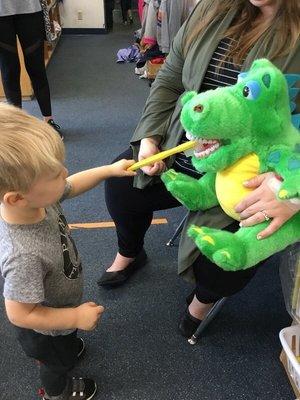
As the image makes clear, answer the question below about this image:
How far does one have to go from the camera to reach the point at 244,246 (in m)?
0.79

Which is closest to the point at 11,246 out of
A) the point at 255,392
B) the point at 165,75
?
the point at 165,75

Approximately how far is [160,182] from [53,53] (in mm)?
2710

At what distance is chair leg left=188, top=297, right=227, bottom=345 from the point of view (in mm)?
1117

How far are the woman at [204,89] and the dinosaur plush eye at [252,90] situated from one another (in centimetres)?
16

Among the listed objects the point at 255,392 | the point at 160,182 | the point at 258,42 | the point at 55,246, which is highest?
the point at 258,42

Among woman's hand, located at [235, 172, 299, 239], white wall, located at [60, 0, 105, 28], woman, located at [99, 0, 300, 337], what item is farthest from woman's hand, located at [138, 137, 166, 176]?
white wall, located at [60, 0, 105, 28]

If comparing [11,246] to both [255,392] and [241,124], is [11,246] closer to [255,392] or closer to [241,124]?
[241,124]

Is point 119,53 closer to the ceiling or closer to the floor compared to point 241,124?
Answer: closer to the floor

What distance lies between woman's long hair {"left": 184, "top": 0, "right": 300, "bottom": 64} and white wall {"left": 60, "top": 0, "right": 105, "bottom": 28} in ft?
10.1

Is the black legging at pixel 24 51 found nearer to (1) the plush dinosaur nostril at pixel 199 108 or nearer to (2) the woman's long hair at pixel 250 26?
(2) the woman's long hair at pixel 250 26

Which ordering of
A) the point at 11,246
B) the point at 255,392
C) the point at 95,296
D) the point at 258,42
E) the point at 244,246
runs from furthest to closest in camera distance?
the point at 95,296 < the point at 255,392 < the point at 258,42 < the point at 244,246 < the point at 11,246

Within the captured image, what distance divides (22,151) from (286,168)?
1.58 ft

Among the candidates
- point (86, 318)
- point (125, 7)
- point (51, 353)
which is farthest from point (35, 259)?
point (125, 7)

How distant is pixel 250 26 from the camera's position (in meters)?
0.94
